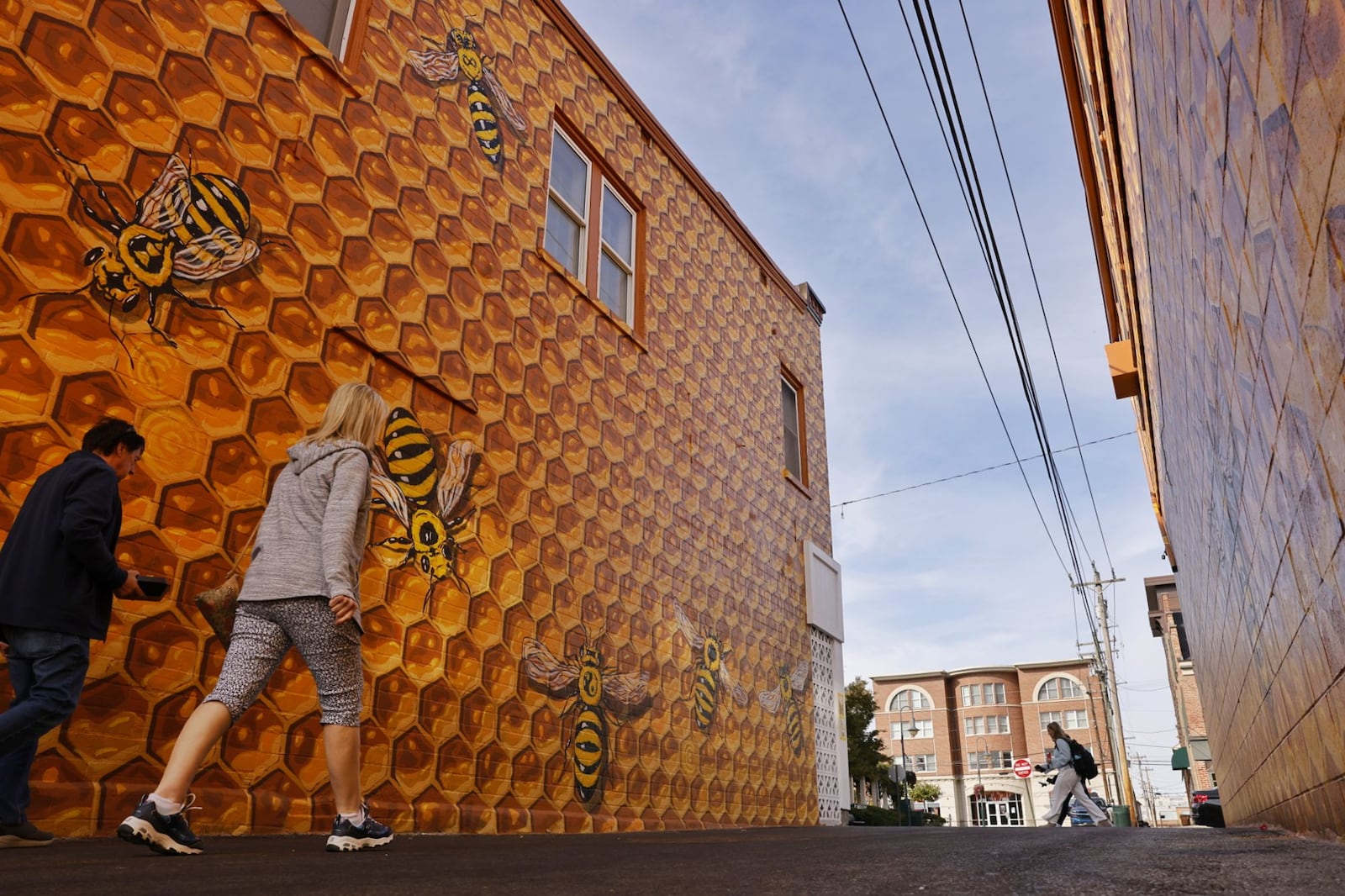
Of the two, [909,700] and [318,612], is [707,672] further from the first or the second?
[909,700]

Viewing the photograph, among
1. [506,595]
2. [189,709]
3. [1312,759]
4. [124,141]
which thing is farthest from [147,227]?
[1312,759]

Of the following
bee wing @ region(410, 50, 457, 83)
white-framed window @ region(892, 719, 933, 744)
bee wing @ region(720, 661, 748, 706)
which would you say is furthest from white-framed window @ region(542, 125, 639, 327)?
white-framed window @ region(892, 719, 933, 744)

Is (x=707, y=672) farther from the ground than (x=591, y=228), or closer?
closer

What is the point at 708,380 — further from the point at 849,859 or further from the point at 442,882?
the point at 442,882

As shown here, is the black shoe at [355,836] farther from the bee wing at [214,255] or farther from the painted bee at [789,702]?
the painted bee at [789,702]

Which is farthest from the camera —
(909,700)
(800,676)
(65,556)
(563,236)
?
(909,700)

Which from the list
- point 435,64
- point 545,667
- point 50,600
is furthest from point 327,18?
point 545,667

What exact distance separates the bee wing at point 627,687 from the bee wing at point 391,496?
250cm

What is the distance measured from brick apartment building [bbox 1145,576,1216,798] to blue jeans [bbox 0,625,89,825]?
37184 millimetres

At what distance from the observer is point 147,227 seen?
3963 mm

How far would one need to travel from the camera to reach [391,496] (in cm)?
498

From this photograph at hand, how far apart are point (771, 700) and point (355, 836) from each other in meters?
7.39

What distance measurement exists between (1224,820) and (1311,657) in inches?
412

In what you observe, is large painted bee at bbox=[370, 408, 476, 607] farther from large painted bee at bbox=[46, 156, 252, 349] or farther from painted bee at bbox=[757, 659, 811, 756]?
painted bee at bbox=[757, 659, 811, 756]
